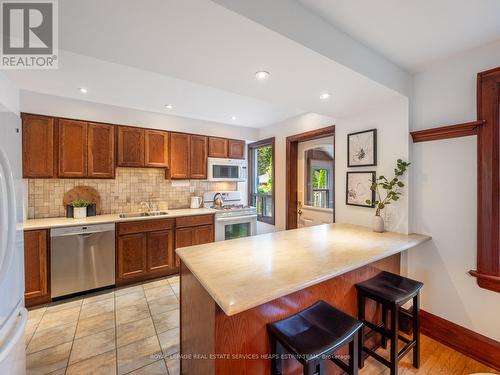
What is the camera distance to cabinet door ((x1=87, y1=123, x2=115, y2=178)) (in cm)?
296

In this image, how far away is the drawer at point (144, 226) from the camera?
2840mm

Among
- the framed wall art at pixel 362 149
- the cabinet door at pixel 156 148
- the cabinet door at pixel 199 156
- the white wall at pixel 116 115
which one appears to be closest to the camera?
the framed wall art at pixel 362 149

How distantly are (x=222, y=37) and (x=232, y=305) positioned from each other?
4.66 feet

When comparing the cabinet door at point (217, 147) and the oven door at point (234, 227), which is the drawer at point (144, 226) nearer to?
the oven door at point (234, 227)

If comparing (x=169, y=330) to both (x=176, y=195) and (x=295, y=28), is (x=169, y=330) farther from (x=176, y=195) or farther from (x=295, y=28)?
(x=295, y=28)

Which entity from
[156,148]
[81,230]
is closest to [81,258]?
[81,230]

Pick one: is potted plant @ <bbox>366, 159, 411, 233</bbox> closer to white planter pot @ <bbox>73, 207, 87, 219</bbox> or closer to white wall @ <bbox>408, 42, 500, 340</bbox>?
white wall @ <bbox>408, 42, 500, 340</bbox>

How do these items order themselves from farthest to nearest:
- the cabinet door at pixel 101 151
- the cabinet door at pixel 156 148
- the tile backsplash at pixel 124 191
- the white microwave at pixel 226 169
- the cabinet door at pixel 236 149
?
1. the cabinet door at pixel 236 149
2. the white microwave at pixel 226 169
3. the cabinet door at pixel 156 148
4. the cabinet door at pixel 101 151
5. the tile backsplash at pixel 124 191

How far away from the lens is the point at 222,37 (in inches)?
49.2

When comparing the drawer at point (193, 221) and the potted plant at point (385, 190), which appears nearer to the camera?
the potted plant at point (385, 190)

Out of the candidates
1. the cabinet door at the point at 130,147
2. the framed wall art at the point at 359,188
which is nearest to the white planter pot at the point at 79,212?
the cabinet door at the point at 130,147

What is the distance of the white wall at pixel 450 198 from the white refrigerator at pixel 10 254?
117 inches

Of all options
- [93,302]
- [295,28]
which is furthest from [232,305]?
[93,302]

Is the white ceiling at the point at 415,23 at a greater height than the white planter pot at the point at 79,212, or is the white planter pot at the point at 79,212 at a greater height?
the white ceiling at the point at 415,23
